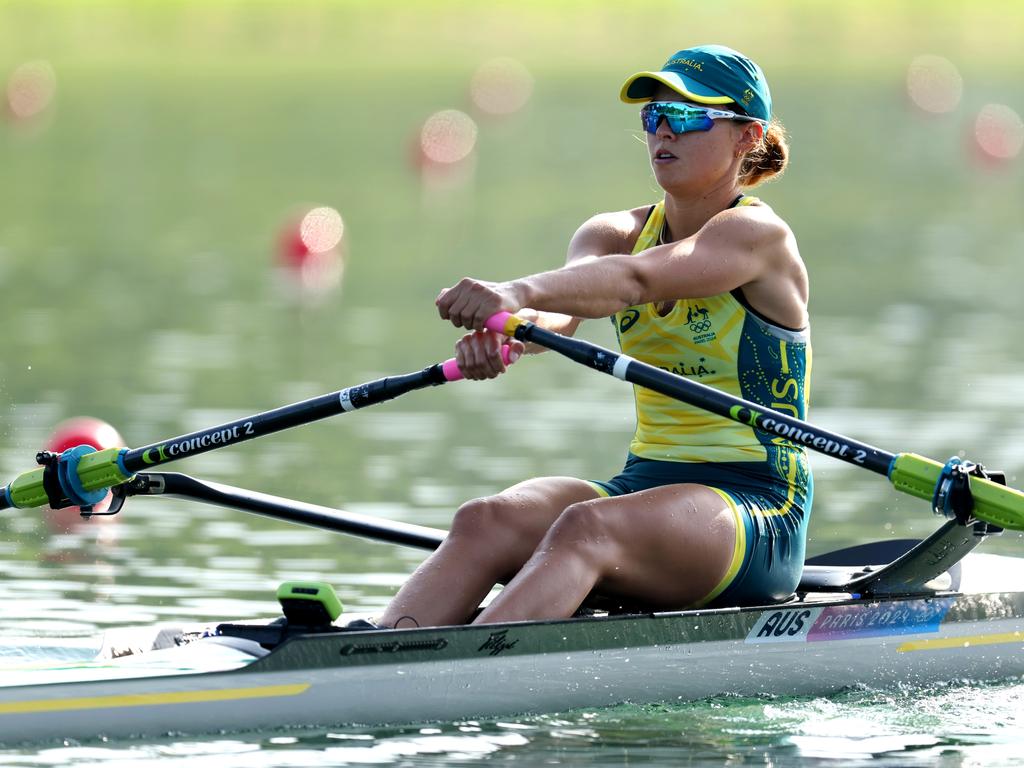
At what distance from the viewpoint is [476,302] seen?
19.7 ft

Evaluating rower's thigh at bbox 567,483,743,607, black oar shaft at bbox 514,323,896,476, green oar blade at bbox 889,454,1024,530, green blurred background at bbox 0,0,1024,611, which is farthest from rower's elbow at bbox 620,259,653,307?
green blurred background at bbox 0,0,1024,611

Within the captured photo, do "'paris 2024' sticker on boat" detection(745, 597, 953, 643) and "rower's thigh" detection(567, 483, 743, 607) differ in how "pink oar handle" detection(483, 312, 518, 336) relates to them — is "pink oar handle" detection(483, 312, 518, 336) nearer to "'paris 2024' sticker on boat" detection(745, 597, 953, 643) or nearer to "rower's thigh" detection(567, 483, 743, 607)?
"rower's thigh" detection(567, 483, 743, 607)

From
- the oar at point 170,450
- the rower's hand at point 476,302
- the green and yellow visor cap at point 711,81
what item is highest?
the green and yellow visor cap at point 711,81

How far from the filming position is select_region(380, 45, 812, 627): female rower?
19.8ft

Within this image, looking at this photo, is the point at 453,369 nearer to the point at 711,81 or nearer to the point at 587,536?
the point at 587,536

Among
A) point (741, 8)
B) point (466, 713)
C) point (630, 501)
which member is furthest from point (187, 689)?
point (741, 8)

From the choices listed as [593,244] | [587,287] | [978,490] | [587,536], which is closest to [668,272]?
[587,287]

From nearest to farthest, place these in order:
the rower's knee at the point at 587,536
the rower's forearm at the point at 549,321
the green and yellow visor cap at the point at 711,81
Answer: the rower's knee at the point at 587,536, the green and yellow visor cap at the point at 711,81, the rower's forearm at the point at 549,321

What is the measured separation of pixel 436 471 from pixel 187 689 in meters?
4.76

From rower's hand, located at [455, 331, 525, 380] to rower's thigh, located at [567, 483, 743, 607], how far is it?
53 cm

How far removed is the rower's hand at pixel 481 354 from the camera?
614cm

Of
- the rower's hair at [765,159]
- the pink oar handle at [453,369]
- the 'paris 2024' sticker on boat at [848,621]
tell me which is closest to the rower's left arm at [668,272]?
the pink oar handle at [453,369]

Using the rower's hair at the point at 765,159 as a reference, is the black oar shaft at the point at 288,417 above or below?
below

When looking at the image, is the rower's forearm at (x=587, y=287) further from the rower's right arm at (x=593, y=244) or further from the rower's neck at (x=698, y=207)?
the rower's neck at (x=698, y=207)
